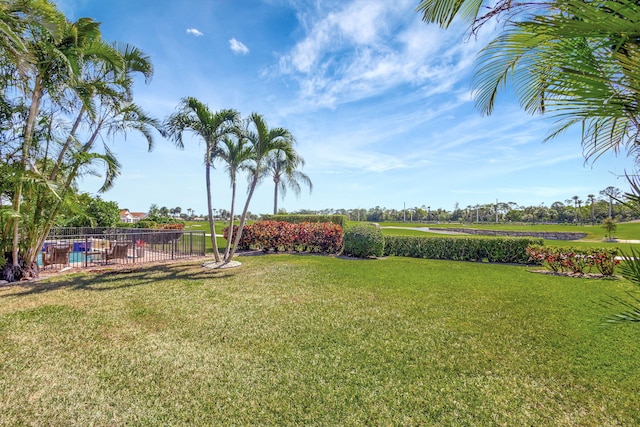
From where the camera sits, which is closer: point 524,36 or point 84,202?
point 524,36

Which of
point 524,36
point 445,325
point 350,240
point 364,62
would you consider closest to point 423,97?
point 364,62

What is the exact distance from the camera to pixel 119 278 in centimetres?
765

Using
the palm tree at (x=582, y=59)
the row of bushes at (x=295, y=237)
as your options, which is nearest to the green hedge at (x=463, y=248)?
the row of bushes at (x=295, y=237)

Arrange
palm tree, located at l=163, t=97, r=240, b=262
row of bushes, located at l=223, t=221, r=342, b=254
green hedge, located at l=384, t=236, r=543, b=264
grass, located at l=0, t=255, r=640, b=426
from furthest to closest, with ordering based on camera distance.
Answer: row of bushes, located at l=223, t=221, r=342, b=254
green hedge, located at l=384, t=236, r=543, b=264
palm tree, located at l=163, t=97, r=240, b=262
grass, located at l=0, t=255, r=640, b=426

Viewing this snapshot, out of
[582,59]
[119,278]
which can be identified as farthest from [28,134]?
[582,59]

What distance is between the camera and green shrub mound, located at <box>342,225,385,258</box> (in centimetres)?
1145

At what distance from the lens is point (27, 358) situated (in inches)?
137

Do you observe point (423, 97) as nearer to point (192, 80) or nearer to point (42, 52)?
point (192, 80)

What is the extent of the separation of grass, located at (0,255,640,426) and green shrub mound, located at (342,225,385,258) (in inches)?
191

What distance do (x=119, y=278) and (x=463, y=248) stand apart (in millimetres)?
11441

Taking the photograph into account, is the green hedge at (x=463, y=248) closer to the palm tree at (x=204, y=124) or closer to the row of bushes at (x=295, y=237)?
the row of bushes at (x=295, y=237)

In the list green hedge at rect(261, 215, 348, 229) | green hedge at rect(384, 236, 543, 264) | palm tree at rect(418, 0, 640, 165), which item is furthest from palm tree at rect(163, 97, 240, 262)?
green hedge at rect(261, 215, 348, 229)

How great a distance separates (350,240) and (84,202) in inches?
345

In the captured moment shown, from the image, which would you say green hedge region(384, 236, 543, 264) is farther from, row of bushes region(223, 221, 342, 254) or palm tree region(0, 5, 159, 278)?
palm tree region(0, 5, 159, 278)
